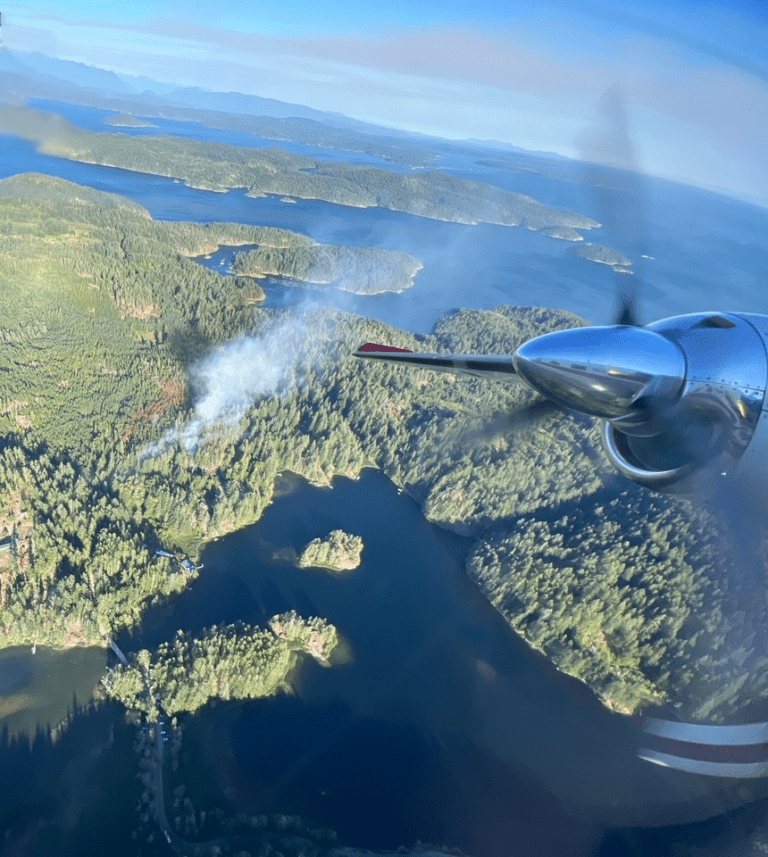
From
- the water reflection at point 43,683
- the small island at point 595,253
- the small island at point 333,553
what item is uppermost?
the small island at point 595,253

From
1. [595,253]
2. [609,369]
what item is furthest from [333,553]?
[595,253]

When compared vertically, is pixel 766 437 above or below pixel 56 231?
above

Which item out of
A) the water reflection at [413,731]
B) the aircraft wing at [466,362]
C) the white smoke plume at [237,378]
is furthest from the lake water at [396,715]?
the white smoke plume at [237,378]

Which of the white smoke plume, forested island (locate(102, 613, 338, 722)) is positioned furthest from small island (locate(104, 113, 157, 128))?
forested island (locate(102, 613, 338, 722))

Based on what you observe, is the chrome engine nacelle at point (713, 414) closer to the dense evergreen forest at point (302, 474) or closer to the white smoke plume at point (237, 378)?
the dense evergreen forest at point (302, 474)

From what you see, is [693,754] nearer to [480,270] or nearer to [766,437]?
[766,437]

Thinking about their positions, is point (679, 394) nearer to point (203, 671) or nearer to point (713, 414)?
point (713, 414)

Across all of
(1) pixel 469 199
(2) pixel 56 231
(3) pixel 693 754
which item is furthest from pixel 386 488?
(1) pixel 469 199
